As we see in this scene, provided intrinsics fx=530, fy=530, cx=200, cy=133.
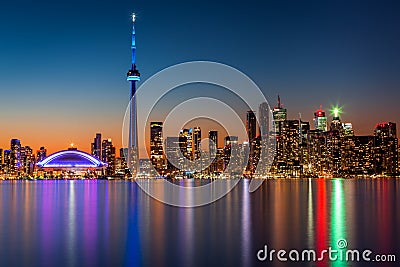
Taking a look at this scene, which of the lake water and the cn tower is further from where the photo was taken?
the cn tower

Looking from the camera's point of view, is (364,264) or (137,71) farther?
(137,71)

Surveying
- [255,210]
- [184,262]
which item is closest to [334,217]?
[255,210]

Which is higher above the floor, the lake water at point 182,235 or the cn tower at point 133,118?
the cn tower at point 133,118

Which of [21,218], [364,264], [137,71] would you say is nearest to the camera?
[364,264]

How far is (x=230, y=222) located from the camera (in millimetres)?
36938

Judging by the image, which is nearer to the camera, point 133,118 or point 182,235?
point 182,235

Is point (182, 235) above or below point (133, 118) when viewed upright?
below

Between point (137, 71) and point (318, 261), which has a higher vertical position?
point (137, 71)

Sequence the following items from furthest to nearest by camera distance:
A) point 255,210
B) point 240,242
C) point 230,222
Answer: point 255,210
point 230,222
point 240,242

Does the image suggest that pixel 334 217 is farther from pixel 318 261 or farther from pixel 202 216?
pixel 318 261

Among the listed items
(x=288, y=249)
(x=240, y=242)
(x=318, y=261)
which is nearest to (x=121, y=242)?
(x=240, y=242)

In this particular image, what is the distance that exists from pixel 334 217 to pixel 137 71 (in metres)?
149

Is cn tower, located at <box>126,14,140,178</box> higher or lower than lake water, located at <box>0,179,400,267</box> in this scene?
higher

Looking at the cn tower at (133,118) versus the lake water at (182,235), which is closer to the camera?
the lake water at (182,235)
